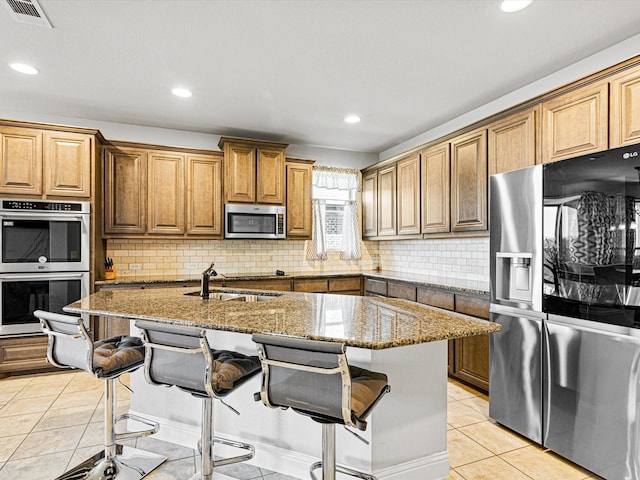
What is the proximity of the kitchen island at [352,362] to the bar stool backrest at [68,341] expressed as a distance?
0.18 meters

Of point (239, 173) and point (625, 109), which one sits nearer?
point (625, 109)

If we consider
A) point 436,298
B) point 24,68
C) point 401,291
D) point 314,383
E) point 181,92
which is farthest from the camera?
point 401,291

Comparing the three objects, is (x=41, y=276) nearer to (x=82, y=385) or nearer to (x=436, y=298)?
(x=82, y=385)

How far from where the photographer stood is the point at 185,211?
179 inches

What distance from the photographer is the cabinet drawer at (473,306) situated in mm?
3188

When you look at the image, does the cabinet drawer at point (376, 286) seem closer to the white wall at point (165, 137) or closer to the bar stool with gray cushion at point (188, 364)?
the white wall at point (165, 137)

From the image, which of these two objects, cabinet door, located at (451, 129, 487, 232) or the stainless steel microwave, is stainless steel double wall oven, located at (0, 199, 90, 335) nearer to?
the stainless steel microwave

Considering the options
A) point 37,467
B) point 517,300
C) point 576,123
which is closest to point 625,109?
point 576,123

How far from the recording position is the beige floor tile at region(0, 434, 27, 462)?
Answer: 2.38 metres

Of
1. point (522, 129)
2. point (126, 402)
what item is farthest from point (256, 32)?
point (126, 402)

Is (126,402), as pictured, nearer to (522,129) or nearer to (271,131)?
(271,131)

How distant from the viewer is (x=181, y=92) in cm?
354

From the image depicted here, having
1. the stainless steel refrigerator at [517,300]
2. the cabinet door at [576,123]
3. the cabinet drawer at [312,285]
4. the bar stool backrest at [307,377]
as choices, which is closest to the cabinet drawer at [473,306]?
the stainless steel refrigerator at [517,300]

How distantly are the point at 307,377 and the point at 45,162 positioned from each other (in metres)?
3.71
